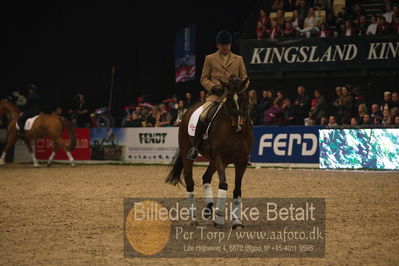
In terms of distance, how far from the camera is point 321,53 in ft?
70.0

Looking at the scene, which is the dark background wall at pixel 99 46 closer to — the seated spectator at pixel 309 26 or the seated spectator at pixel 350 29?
the seated spectator at pixel 309 26

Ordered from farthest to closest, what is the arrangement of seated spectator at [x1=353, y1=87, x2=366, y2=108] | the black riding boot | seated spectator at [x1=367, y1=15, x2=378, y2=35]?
seated spectator at [x1=367, y1=15, x2=378, y2=35] → seated spectator at [x1=353, y1=87, x2=366, y2=108] → the black riding boot

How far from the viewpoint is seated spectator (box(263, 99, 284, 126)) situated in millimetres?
20609

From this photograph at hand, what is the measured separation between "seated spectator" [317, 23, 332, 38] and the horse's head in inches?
538

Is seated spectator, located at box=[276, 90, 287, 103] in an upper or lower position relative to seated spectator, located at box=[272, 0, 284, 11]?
lower

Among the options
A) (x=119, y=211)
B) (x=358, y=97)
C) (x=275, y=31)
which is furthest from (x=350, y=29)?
(x=119, y=211)

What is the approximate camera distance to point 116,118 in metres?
27.0

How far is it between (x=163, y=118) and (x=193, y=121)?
14.0 m

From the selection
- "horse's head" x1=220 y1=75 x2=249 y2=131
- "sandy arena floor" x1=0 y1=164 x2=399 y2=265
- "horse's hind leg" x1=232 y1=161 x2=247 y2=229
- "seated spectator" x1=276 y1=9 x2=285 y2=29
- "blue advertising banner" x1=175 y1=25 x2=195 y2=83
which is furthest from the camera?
"blue advertising banner" x1=175 y1=25 x2=195 y2=83

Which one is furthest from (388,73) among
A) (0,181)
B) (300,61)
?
(0,181)

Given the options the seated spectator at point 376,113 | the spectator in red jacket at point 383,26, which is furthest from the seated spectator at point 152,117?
the spectator in red jacket at point 383,26

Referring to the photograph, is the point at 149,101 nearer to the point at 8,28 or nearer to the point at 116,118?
the point at 116,118

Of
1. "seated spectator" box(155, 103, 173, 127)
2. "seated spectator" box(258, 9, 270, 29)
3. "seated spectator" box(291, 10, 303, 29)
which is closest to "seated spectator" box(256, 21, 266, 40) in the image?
"seated spectator" box(258, 9, 270, 29)

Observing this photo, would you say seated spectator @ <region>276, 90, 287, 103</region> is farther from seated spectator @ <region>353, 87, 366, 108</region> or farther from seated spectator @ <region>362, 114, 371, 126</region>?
seated spectator @ <region>362, 114, 371, 126</region>
